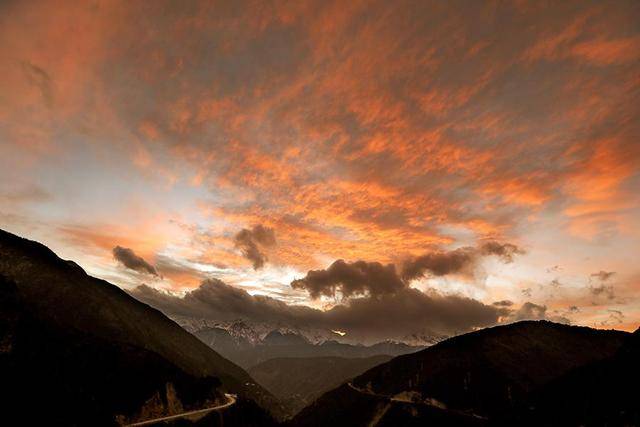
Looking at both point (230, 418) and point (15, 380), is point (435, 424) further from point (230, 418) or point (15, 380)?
point (15, 380)

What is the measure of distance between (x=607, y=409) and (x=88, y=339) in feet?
714

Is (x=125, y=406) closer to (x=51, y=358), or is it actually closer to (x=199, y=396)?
(x=51, y=358)

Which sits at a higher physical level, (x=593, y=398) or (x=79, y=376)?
(x=593, y=398)

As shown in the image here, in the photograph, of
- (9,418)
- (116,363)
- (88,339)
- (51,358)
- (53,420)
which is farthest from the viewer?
(88,339)

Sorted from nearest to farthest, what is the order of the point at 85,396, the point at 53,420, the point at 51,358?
1. the point at 53,420
2. the point at 85,396
3. the point at 51,358

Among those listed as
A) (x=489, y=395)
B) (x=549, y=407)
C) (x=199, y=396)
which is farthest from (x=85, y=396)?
(x=489, y=395)

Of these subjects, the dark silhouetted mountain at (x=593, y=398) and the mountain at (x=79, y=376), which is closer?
the dark silhouetted mountain at (x=593, y=398)

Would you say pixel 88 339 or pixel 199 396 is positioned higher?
pixel 88 339

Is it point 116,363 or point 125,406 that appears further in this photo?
point 116,363

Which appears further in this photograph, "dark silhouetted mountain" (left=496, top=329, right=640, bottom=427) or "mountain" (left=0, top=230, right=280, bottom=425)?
"mountain" (left=0, top=230, right=280, bottom=425)

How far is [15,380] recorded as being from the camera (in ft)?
330

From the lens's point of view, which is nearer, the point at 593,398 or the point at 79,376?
the point at 593,398

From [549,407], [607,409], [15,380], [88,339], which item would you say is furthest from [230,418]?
[607,409]

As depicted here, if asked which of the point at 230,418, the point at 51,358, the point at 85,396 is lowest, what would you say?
the point at 230,418
